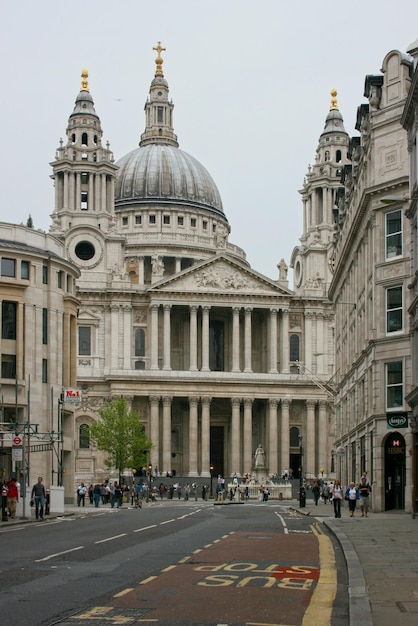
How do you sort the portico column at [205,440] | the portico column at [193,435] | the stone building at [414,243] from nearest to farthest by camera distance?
the stone building at [414,243], the portico column at [193,435], the portico column at [205,440]

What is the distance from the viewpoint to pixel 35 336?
2783 inches

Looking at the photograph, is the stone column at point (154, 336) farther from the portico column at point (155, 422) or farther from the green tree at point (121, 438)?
the green tree at point (121, 438)

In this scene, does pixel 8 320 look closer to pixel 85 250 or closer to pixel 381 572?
pixel 381 572

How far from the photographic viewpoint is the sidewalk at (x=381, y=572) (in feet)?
51.8

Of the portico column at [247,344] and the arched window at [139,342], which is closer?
the portico column at [247,344]

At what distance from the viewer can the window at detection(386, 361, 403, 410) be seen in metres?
51.9

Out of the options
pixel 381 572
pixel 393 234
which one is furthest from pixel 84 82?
pixel 381 572

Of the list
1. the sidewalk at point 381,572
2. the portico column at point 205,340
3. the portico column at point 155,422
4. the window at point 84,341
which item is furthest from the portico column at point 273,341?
the sidewalk at point 381,572

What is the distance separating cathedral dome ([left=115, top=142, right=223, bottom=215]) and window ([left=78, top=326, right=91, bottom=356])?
136 feet

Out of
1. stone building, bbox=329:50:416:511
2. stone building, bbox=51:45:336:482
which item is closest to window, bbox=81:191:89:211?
stone building, bbox=51:45:336:482

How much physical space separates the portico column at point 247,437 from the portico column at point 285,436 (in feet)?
11.0

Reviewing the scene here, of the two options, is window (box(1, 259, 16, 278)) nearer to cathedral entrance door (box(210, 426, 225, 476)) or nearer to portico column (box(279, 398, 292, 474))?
portico column (box(279, 398, 292, 474))

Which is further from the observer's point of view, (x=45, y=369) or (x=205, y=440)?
(x=205, y=440)

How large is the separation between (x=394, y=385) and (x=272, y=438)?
7010 cm
